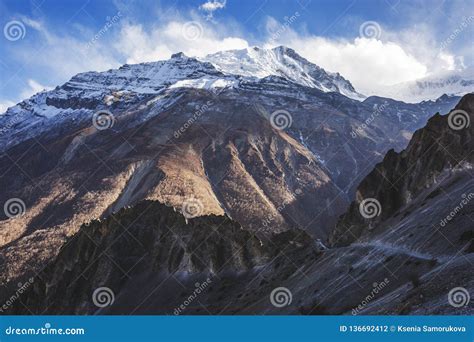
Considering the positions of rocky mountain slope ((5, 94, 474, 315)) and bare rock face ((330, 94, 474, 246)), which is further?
bare rock face ((330, 94, 474, 246))

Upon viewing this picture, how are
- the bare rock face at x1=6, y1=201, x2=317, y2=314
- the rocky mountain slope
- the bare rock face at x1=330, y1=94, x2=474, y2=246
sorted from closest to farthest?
the rocky mountain slope → the bare rock face at x1=330, y1=94, x2=474, y2=246 → the bare rock face at x1=6, y1=201, x2=317, y2=314

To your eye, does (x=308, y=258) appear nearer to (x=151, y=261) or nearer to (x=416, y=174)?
(x=416, y=174)

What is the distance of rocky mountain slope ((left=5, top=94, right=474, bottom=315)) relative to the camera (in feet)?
99.5

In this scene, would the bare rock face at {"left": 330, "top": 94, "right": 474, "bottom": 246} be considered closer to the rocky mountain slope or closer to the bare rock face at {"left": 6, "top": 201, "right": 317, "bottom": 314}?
the rocky mountain slope

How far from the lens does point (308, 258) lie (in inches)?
2028

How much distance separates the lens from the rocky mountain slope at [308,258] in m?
30.3

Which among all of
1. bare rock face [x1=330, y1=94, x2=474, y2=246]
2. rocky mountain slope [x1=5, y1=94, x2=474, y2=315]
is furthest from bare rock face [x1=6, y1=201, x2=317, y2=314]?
bare rock face [x1=330, y1=94, x2=474, y2=246]

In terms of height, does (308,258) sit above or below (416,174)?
below

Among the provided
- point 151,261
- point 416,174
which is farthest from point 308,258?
point 151,261

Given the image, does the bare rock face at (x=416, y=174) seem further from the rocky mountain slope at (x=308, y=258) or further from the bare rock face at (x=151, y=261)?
the bare rock face at (x=151, y=261)

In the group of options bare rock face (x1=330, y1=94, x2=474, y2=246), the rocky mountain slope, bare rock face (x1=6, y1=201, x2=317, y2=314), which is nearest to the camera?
the rocky mountain slope

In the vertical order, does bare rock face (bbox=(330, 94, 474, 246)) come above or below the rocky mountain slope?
above

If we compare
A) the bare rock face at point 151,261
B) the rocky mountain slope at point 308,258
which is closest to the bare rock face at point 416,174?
the rocky mountain slope at point 308,258

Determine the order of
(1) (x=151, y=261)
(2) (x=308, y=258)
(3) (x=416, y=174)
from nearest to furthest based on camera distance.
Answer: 1. (2) (x=308, y=258)
2. (3) (x=416, y=174)
3. (1) (x=151, y=261)
